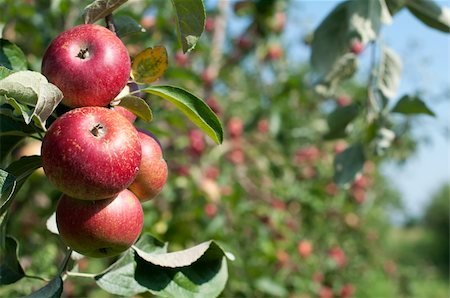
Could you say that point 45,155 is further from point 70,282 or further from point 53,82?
point 70,282

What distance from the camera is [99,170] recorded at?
73cm

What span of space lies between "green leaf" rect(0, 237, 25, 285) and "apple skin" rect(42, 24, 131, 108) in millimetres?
288

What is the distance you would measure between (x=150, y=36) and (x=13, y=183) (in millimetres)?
1592

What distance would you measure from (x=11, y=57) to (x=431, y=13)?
31.2 inches

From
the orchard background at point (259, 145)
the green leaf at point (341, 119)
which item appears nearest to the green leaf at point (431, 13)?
the orchard background at point (259, 145)

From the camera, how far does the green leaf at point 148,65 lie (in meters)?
0.86

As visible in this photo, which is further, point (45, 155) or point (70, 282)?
point (70, 282)

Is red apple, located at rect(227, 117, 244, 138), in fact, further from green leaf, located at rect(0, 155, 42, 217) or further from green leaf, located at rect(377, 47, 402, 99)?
green leaf, located at rect(0, 155, 42, 217)

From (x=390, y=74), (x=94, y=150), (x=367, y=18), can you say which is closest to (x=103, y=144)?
(x=94, y=150)

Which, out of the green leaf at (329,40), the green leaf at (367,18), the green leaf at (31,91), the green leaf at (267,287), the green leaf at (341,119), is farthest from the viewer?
the green leaf at (267,287)

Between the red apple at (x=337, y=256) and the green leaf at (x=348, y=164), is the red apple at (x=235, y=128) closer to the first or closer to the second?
the red apple at (x=337, y=256)

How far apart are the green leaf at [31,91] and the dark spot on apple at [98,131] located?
1.9 inches

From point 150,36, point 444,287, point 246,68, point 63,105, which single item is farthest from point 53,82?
point 444,287

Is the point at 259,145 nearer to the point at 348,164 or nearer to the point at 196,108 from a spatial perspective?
the point at 348,164
